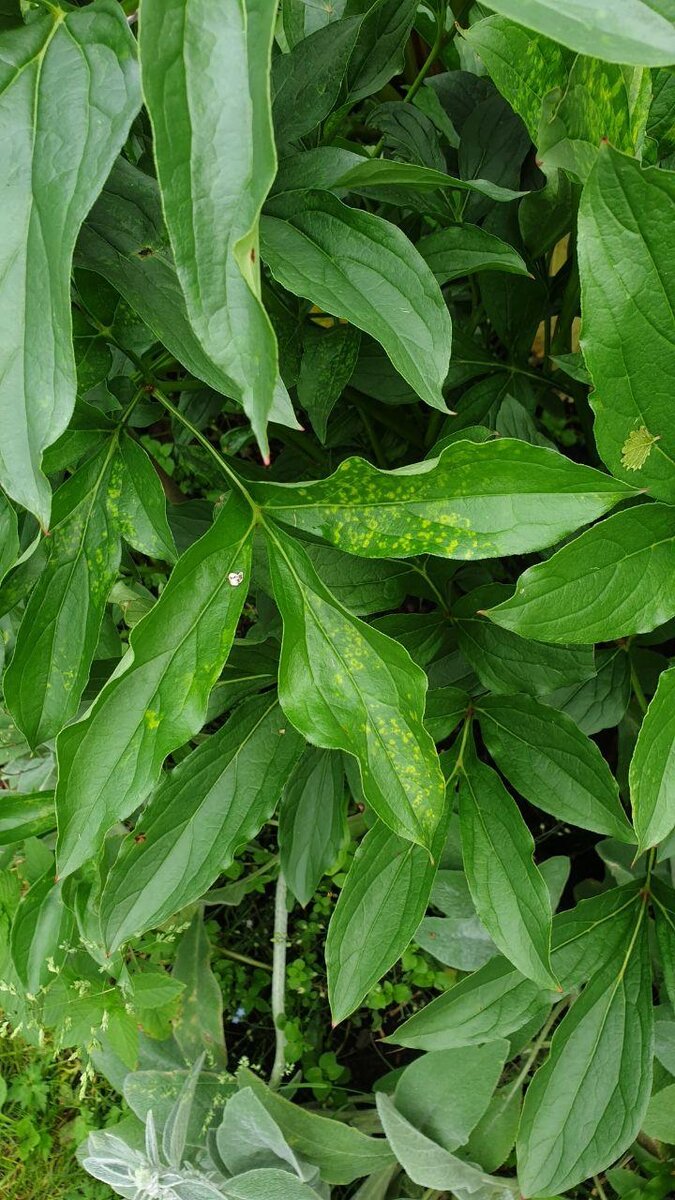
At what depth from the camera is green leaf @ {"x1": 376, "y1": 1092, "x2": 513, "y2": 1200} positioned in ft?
3.02

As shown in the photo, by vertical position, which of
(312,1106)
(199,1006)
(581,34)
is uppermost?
(581,34)

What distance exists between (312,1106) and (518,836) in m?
0.72

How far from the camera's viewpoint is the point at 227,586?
610mm

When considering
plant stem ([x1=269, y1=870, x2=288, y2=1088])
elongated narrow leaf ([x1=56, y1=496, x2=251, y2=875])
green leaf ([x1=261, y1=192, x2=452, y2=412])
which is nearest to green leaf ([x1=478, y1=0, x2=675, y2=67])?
green leaf ([x1=261, y1=192, x2=452, y2=412])

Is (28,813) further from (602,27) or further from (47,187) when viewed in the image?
(602,27)

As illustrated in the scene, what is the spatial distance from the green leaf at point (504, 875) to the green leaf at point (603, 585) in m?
0.22

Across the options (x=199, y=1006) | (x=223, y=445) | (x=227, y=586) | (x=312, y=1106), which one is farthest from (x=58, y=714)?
(x=312, y=1106)

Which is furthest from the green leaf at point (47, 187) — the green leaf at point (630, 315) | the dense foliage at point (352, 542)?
the green leaf at point (630, 315)

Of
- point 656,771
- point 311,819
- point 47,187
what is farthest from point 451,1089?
point 47,187

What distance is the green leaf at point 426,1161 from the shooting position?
920 millimetres

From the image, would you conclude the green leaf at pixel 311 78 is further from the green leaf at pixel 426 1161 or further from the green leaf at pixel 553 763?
the green leaf at pixel 426 1161

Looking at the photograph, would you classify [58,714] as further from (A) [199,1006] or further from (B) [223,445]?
(A) [199,1006]

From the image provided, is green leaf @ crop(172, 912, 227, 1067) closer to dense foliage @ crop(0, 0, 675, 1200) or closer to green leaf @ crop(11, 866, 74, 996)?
dense foliage @ crop(0, 0, 675, 1200)

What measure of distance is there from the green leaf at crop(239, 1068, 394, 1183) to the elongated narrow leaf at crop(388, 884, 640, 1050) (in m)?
0.21
